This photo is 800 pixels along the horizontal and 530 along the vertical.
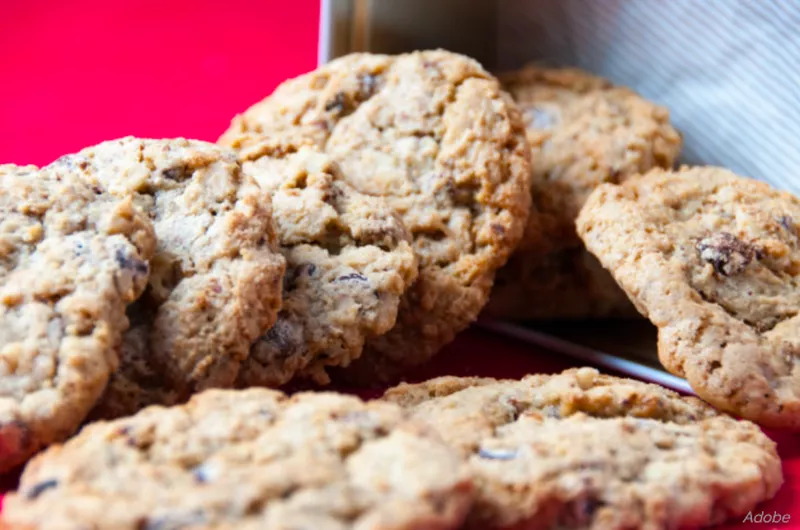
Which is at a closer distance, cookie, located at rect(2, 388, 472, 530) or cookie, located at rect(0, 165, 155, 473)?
cookie, located at rect(2, 388, 472, 530)

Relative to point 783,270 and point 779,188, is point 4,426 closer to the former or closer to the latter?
point 783,270

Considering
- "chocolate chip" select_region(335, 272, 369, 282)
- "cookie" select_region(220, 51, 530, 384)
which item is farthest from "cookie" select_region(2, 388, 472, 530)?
"cookie" select_region(220, 51, 530, 384)

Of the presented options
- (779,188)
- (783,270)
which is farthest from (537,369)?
(779,188)

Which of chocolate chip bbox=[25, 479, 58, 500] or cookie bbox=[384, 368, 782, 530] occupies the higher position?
chocolate chip bbox=[25, 479, 58, 500]

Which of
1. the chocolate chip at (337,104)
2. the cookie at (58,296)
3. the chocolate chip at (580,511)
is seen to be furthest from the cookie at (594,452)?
the chocolate chip at (337,104)

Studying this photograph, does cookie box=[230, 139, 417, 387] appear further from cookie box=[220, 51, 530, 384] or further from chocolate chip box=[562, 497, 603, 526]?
chocolate chip box=[562, 497, 603, 526]

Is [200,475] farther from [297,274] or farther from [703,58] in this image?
[703,58]

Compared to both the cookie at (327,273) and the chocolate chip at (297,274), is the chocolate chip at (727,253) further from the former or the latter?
the chocolate chip at (297,274)
